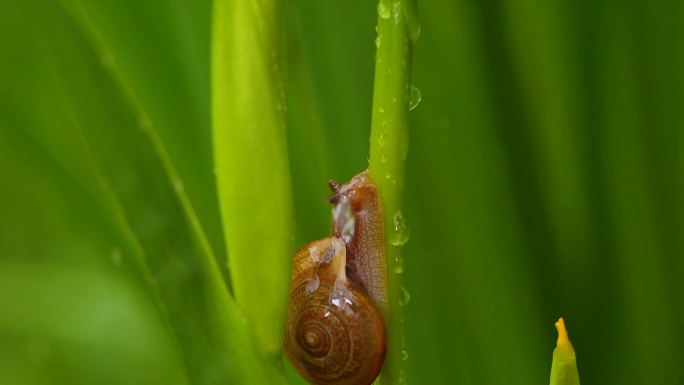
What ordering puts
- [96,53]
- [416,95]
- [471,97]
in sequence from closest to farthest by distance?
[96,53] < [416,95] < [471,97]

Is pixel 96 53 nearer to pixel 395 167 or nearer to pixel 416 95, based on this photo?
pixel 395 167

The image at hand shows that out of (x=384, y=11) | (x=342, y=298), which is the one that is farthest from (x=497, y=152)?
(x=384, y=11)

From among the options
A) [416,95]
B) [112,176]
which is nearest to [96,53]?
[112,176]

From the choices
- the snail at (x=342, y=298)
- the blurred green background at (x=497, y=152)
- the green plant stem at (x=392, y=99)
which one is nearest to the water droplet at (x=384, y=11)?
the green plant stem at (x=392, y=99)

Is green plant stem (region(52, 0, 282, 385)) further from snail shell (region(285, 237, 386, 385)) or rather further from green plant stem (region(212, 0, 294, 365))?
snail shell (region(285, 237, 386, 385))

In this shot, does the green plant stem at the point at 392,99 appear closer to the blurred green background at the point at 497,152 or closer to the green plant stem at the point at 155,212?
the green plant stem at the point at 155,212

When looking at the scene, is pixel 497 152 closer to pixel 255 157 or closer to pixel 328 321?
pixel 328 321

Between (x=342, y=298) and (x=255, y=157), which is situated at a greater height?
(x=255, y=157)
